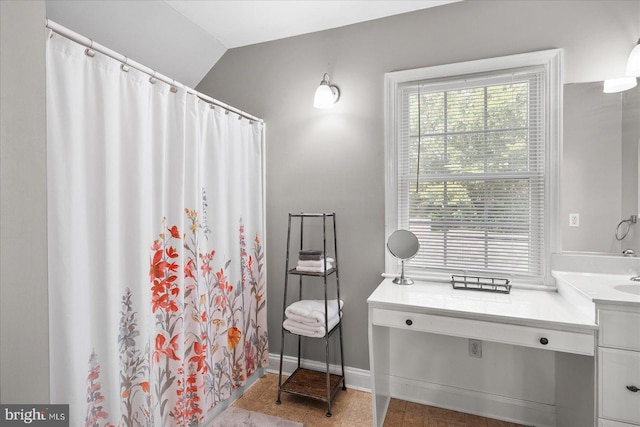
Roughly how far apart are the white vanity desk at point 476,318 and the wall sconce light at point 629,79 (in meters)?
1.18

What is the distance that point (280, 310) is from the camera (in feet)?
8.82

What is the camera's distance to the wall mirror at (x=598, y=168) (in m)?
1.84

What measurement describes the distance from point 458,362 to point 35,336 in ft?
7.18

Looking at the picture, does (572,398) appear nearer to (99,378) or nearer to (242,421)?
(242,421)

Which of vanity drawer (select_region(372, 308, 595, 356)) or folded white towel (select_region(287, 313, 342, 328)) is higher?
vanity drawer (select_region(372, 308, 595, 356))

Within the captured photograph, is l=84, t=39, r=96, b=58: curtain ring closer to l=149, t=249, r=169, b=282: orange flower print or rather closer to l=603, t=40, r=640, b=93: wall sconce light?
l=149, t=249, r=169, b=282: orange flower print

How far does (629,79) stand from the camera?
1842 mm

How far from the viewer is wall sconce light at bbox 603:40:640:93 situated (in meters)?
1.72

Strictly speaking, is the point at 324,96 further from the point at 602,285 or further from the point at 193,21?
the point at 602,285

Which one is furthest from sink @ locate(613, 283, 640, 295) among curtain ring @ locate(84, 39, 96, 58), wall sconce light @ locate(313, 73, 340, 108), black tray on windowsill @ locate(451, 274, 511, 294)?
curtain ring @ locate(84, 39, 96, 58)

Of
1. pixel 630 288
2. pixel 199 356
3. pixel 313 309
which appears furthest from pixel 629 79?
pixel 199 356

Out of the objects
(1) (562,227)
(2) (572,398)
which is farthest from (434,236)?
(2) (572,398)

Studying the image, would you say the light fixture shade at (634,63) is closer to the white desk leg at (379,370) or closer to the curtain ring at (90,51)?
the white desk leg at (379,370)

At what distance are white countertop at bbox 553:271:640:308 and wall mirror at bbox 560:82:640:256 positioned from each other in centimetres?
14
